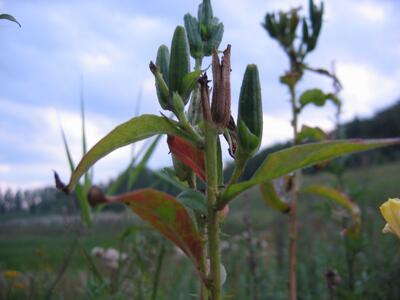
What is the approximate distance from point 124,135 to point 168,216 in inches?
4.6

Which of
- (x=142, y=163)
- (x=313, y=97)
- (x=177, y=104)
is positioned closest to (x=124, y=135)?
(x=177, y=104)

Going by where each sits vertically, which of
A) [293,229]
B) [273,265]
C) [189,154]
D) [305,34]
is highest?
[305,34]

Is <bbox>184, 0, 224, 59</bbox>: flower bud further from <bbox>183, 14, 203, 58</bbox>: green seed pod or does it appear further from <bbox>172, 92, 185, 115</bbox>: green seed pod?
<bbox>172, 92, 185, 115</bbox>: green seed pod

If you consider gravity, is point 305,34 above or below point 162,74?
above

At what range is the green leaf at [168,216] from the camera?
0.58 meters

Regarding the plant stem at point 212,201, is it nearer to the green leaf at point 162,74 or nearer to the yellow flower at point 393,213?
the green leaf at point 162,74

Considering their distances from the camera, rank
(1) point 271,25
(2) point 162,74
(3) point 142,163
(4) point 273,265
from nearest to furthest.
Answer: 1. (2) point 162,74
2. (1) point 271,25
3. (3) point 142,163
4. (4) point 273,265

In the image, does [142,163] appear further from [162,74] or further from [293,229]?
[162,74]

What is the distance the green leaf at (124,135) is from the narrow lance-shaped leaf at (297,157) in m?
0.12

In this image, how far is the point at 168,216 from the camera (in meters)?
0.61

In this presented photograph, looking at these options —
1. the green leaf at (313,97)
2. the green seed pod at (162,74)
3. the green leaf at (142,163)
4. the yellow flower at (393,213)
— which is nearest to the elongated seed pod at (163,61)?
the green seed pod at (162,74)

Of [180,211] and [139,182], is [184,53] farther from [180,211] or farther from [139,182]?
[139,182]

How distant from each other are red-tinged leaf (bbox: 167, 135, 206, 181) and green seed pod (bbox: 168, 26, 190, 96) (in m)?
0.08

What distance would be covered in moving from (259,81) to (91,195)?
27 centimetres
